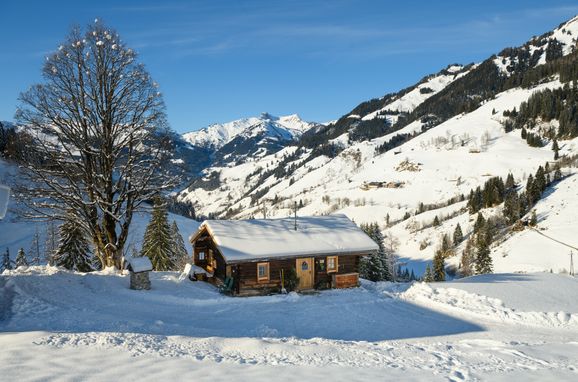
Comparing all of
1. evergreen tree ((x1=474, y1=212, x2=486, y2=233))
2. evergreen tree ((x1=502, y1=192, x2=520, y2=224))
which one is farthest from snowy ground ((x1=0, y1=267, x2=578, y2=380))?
evergreen tree ((x1=502, y1=192, x2=520, y2=224))

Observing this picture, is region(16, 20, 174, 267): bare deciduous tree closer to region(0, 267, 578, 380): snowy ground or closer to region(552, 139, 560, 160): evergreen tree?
region(0, 267, 578, 380): snowy ground

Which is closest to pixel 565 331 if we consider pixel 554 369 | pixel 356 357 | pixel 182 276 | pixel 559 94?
pixel 554 369

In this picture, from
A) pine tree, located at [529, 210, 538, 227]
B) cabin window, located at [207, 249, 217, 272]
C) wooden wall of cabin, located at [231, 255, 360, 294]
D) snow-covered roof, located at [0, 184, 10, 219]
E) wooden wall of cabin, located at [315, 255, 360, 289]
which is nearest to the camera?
snow-covered roof, located at [0, 184, 10, 219]

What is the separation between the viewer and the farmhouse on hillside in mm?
25156

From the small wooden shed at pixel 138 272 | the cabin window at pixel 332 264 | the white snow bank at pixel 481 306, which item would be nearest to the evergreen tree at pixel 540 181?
the white snow bank at pixel 481 306

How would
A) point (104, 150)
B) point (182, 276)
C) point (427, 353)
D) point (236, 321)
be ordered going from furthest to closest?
point (182, 276)
point (104, 150)
point (236, 321)
point (427, 353)

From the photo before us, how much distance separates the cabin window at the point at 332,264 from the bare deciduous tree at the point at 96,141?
450 inches

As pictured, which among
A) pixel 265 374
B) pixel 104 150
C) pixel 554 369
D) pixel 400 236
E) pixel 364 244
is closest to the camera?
pixel 265 374

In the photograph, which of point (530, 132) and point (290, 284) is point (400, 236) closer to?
point (530, 132)

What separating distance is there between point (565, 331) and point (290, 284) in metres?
14.4

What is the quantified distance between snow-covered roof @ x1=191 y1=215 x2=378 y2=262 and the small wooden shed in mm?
4779

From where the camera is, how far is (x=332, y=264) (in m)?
27.3

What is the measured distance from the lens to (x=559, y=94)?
194 m

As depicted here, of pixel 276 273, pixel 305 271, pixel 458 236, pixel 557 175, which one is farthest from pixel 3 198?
pixel 557 175
